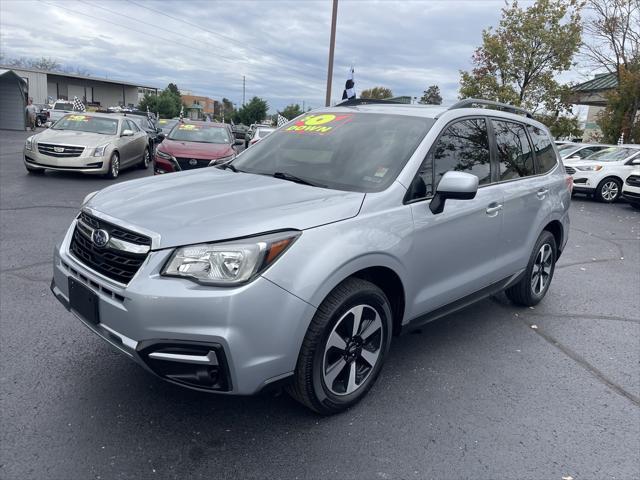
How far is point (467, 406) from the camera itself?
3234mm

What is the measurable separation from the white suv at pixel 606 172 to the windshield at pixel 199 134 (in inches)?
386

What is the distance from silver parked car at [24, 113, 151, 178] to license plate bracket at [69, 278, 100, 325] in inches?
382

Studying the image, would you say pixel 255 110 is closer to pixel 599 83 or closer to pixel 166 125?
pixel 166 125

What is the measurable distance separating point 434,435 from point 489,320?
2055 millimetres

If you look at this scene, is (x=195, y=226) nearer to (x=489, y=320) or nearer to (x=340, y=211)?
(x=340, y=211)

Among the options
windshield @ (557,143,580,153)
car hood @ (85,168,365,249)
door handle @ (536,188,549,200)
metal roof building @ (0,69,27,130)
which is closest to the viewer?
car hood @ (85,168,365,249)

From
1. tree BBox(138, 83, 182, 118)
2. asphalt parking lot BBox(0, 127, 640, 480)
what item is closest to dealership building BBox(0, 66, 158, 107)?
tree BBox(138, 83, 182, 118)

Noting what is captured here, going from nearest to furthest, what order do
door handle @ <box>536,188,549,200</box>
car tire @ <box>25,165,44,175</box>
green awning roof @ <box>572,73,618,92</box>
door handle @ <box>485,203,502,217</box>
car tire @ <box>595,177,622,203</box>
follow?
door handle @ <box>485,203,502,217</box> → door handle @ <box>536,188,549,200</box> → car tire @ <box>25,165,44,175</box> → car tire @ <box>595,177,622,203</box> → green awning roof @ <box>572,73,618,92</box>

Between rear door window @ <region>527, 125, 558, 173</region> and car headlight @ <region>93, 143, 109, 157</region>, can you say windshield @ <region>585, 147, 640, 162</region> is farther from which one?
car headlight @ <region>93, 143, 109, 157</region>

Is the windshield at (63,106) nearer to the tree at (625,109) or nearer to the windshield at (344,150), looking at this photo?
the tree at (625,109)

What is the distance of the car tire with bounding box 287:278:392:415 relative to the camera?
106 inches

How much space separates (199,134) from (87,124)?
2.76 metres

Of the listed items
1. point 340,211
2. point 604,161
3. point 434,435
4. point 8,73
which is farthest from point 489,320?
point 8,73

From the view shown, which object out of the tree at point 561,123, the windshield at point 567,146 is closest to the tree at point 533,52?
the tree at point 561,123
